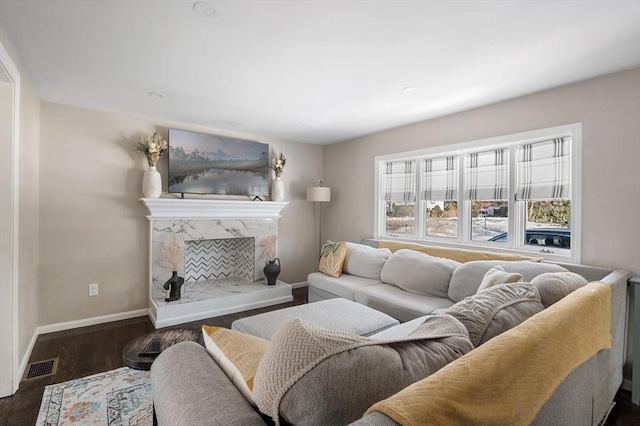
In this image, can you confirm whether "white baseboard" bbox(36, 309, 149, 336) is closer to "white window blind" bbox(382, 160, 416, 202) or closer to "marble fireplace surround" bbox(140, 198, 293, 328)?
"marble fireplace surround" bbox(140, 198, 293, 328)

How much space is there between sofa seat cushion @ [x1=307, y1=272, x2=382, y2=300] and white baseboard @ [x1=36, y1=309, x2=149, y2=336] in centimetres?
211

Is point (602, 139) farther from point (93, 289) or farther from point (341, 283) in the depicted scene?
point (93, 289)

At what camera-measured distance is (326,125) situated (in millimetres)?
4035

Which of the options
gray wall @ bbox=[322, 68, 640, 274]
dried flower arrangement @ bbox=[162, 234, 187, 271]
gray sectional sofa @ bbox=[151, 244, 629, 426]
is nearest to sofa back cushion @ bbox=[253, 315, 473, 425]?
gray sectional sofa @ bbox=[151, 244, 629, 426]

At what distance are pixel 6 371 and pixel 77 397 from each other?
0.53 meters

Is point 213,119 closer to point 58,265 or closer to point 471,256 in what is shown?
point 58,265

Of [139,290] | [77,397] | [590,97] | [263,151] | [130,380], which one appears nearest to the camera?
Result: [77,397]

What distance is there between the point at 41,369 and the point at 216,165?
2.66 m

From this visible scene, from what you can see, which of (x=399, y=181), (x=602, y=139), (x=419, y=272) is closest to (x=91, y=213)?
(x=419, y=272)

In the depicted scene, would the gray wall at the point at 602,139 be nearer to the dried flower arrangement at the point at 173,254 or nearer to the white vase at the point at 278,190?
the white vase at the point at 278,190

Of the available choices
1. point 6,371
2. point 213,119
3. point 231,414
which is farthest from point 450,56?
point 6,371

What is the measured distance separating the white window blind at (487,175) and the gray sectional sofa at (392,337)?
2.86 ft

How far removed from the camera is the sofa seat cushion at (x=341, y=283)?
331 cm

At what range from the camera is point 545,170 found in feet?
9.62
